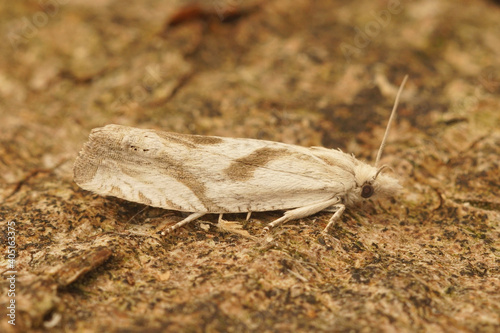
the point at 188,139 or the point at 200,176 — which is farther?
the point at 188,139

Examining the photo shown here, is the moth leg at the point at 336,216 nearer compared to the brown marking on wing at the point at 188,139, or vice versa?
the moth leg at the point at 336,216

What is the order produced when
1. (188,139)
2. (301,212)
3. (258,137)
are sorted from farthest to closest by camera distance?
1. (258,137)
2. (188,139)
3. (301,212)

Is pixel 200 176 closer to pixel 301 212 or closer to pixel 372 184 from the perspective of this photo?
pixel 301 212

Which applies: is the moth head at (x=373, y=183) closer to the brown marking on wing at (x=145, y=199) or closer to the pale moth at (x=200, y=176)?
the pale moth at (x=200, y=176)

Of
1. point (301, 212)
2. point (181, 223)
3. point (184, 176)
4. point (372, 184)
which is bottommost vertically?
point (181, 223)

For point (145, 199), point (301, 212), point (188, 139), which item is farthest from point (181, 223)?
point (301, 212)

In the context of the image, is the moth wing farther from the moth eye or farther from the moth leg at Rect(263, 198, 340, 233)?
the moth eye

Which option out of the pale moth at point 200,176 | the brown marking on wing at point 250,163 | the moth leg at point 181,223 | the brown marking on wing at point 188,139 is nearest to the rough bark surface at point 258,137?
the moth leg at point 181,223

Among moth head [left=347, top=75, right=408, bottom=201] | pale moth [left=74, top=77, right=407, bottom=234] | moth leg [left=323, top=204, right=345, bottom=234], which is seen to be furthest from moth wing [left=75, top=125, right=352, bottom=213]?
moth head [left=347, top=75, right=408, bottom=201]
